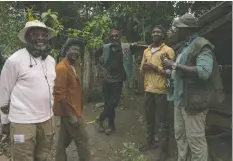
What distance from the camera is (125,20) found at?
10047 mm

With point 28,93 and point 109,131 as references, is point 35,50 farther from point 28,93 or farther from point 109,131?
point 109,131

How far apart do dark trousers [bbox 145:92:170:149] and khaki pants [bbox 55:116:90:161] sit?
1395mm

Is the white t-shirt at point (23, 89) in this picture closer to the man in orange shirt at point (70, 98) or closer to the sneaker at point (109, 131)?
the man in orange shirt at point (70, 98)

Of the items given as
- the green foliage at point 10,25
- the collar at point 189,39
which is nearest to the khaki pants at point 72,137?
the collar at point 189,39

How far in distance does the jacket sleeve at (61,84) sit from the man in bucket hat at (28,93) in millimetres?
582

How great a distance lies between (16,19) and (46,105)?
22.2 ft

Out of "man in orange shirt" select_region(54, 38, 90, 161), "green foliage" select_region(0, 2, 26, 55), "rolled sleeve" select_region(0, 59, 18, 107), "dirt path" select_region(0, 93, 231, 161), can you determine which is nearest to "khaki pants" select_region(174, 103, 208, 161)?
"dirt path" select_region(0, 93, 231, 161)

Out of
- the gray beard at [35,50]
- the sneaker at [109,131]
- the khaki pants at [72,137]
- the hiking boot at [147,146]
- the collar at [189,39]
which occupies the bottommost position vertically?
the hiking boot at [147,146]

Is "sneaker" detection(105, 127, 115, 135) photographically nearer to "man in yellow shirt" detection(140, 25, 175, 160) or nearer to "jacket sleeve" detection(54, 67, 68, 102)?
"man in yellow shirt" detection(140, 25, 175, 160)

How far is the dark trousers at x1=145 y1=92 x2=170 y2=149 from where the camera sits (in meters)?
5.99

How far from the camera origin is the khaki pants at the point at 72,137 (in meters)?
5.11

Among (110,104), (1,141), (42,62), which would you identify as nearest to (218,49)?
(110,104)

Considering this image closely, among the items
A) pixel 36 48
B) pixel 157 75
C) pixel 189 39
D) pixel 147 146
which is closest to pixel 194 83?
pixel 189 39

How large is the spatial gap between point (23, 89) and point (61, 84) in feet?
2.93
